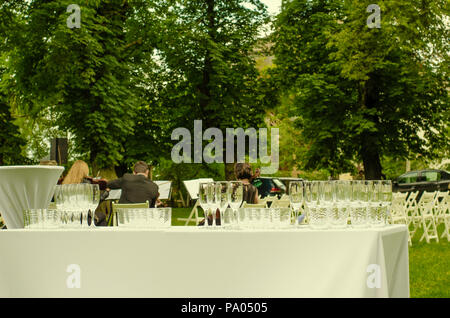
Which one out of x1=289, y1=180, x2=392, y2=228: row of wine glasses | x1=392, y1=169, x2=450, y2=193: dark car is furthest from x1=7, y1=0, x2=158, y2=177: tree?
x1=289, y1=180, x2=392, y2=228: row of wine glasses

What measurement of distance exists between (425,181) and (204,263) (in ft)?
86.6

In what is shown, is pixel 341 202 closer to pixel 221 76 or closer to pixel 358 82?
pixel 221 76

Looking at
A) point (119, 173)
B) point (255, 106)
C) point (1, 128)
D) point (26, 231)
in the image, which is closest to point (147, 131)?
point (119, 173)

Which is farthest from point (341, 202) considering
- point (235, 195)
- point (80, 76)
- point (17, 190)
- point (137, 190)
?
point (80, 76)

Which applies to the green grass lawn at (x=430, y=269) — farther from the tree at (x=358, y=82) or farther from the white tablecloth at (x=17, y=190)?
the tree at (x=358, y=82)

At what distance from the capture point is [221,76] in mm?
25047

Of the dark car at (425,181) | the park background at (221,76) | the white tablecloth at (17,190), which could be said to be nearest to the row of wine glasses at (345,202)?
the white tablecloth at (17,190)

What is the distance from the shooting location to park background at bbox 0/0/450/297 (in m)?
20.3

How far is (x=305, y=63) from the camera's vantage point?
27.2 m

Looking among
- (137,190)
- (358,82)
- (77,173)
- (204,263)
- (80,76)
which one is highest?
(358,82)

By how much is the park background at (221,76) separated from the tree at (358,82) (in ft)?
0.19

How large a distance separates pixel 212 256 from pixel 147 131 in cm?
2358

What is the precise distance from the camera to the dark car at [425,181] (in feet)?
90.7
